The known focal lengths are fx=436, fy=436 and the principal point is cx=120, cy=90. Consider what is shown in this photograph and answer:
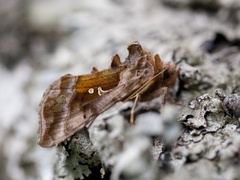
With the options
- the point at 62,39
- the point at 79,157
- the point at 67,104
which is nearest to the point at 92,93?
the point at 67,104

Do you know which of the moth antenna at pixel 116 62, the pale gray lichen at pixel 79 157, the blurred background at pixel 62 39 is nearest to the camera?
the pale gray lichen at pixel 79 157

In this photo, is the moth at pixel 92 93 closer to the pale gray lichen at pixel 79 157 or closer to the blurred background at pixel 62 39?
the pale gray lichen at pixel 79 157

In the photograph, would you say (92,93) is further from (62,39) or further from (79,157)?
(62,39)

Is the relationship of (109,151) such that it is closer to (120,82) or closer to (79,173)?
(79,173)

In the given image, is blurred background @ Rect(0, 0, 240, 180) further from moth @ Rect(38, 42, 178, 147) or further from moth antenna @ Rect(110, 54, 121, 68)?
moth antenna @ Rect(110, 54, 121, 68)

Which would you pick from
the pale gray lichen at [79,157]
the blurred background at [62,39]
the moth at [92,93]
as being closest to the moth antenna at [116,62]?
the moth at [92,93]

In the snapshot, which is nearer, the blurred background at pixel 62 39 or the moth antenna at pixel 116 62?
the moth antenna at pixel 116 62

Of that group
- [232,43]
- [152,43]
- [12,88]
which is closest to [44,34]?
[12,88]
